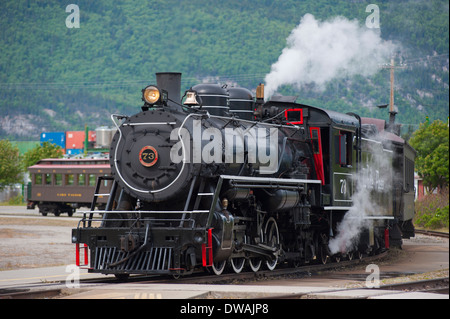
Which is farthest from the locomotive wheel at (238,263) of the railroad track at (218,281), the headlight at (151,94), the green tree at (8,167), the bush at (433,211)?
the green tree at (8,167)

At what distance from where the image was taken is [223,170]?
14.2 meters

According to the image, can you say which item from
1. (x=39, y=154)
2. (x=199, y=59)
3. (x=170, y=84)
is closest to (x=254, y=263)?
(x=170, y=84)

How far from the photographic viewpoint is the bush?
94.5ft

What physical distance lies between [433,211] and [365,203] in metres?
12.0

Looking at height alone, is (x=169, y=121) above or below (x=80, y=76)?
below

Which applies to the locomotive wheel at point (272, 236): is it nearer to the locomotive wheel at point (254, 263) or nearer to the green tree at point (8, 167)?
the locomotive wheel at point (254, 263)

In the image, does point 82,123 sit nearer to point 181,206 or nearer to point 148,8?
point 148,8

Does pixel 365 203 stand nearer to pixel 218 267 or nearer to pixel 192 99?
pixel 218 267

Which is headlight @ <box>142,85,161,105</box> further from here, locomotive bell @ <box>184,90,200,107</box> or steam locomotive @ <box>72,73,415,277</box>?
locomotive bell @ <box>184,90,200,107</box>

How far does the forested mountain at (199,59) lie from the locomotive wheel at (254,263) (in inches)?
1638

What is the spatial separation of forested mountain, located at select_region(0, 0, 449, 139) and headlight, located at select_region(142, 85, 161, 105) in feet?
140

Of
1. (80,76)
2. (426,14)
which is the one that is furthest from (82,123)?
(426,14)

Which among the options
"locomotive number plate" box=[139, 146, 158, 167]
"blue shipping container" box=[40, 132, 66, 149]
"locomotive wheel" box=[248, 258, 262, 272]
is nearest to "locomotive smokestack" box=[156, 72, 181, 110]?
"locomotive number plate" box=[139, 146, 158, 167]
